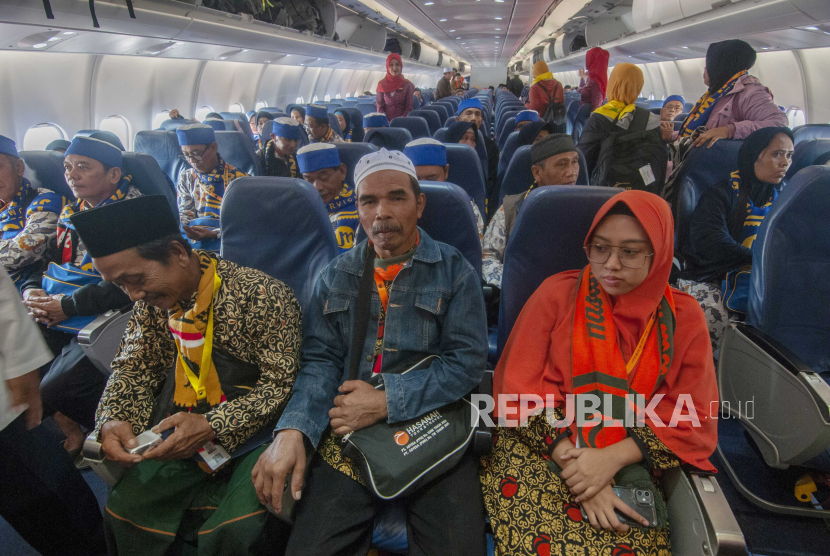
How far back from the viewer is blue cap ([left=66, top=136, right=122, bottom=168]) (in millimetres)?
2461

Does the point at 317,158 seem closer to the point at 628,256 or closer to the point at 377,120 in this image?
the point at 628,256

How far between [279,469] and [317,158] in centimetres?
219

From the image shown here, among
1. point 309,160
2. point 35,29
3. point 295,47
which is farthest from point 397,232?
point 295,47

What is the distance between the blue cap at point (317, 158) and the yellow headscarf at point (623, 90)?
2.31m

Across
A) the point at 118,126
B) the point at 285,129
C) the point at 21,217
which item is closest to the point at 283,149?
the point at 285,129

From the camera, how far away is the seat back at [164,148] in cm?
464

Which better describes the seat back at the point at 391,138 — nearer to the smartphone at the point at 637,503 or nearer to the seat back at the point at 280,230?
the seat back at the point at 280,230

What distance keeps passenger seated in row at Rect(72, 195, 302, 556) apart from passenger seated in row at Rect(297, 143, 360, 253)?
133 centimetres

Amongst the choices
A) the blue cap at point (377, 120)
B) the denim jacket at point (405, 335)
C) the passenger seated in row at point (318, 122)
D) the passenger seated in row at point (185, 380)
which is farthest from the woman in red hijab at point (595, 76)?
the passenger seated in row at point (185, 380)

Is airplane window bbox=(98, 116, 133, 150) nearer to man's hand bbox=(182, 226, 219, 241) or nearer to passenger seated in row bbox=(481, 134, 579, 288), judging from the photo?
man's hand bbox=(182, 226, 219, 241)

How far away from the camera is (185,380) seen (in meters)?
1.61

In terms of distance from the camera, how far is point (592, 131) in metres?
3.60

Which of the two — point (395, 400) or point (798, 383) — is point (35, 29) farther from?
point (798, 383)

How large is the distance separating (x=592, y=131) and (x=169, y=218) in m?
3.36
